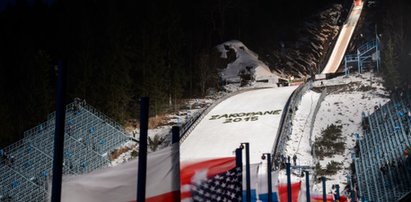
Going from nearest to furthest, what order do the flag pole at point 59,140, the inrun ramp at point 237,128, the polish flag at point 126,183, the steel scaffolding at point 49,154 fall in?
the flag pole at point 59,140, the polish flag at point 126,183, the steel scaffolding at point 49,154, the inrun ramp at point 237,128

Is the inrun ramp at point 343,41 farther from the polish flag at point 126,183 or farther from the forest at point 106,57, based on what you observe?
the polish flag at point 126,183

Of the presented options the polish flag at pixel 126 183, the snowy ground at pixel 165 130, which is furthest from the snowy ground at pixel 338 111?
the polish flag at pixel 126 183

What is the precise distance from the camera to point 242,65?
67.9 meters

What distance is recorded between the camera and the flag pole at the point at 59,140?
5.38m

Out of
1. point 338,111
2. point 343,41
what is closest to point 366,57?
point 343,41

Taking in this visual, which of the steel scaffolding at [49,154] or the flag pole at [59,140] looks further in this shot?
the steel scaffolding at [49,154]

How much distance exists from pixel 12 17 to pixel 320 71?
35.3 meters

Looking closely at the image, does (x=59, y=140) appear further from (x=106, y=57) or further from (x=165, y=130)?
(x=106, y=57)

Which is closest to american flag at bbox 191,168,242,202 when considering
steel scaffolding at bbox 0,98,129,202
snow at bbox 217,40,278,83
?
steel scaffolding at bbox 0,98,129,202

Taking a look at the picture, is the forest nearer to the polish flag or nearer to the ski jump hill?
the ski jump hill

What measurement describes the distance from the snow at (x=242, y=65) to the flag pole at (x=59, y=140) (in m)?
59.0

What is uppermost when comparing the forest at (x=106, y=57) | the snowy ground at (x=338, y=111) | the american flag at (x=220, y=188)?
the forest at (x=106, y=57)

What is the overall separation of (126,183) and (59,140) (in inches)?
33.7

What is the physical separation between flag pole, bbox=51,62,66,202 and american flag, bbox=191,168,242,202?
6.22 feet
